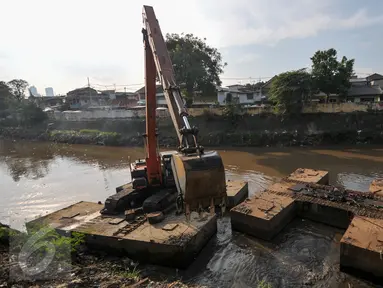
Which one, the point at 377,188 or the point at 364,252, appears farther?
the point at 377,188

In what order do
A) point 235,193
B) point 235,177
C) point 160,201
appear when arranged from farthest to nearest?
point 235,177, point 235,193, point 160,201

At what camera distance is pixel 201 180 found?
6.43 metres

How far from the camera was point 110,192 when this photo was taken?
17719 millimetres

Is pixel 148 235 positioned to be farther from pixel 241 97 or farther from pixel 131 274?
pixel 241 97

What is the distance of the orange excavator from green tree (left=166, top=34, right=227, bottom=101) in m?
25.7

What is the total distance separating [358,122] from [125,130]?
2798 cm

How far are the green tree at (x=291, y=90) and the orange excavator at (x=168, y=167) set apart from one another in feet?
67.8

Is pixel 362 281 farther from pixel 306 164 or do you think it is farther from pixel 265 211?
pixel 306 164

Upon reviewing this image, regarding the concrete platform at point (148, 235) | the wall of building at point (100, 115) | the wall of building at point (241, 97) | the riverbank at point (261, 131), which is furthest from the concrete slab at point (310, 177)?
the wall of building at point (241, 97)

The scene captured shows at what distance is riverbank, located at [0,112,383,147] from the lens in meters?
27.6

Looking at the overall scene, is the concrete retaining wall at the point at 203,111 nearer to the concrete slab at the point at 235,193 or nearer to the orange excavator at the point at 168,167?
the concrete slab at the point at 235,193

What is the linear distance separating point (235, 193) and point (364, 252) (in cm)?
637

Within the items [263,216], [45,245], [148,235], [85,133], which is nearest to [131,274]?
[148,235]

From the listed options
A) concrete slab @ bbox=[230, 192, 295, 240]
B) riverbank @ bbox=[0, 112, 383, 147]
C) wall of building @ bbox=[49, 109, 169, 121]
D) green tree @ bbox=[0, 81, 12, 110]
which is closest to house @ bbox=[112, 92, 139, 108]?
wall of building @ bbox=[49, 109, 169, 121]
